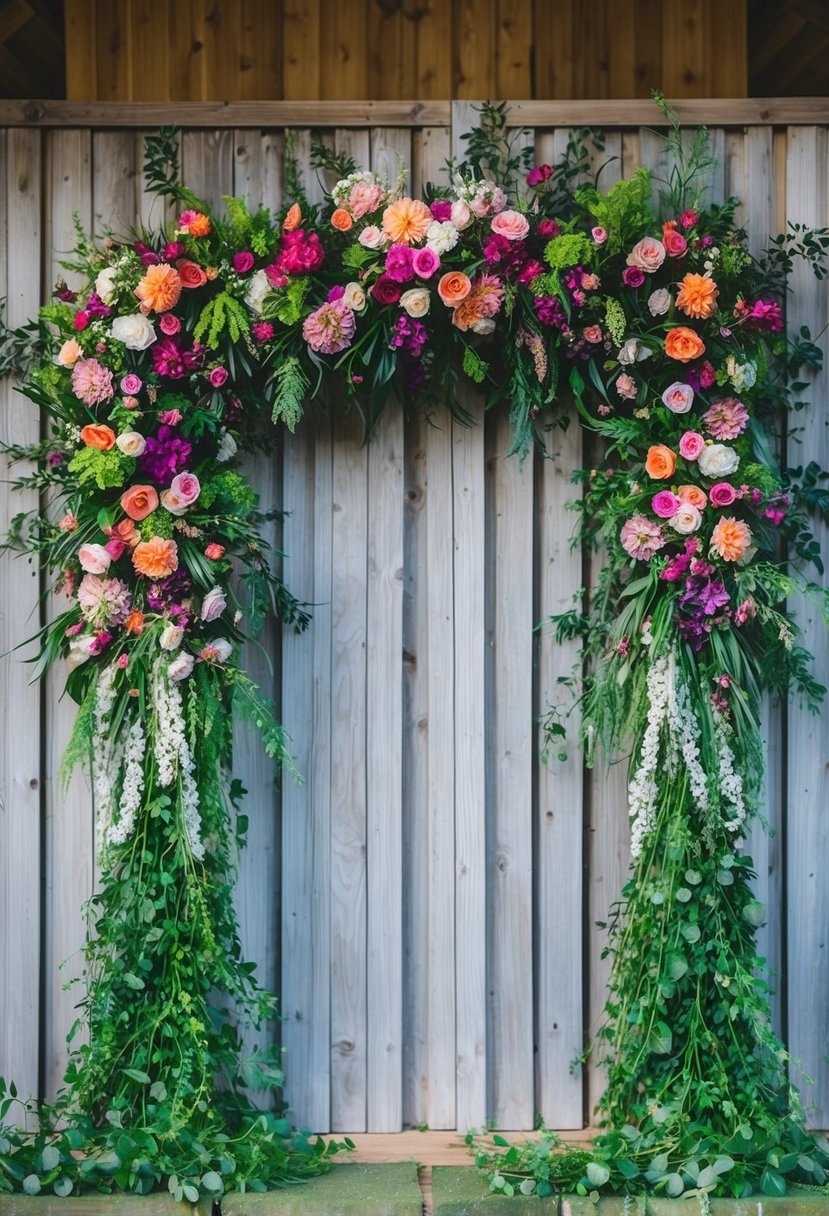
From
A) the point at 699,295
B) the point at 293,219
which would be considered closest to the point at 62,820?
the point at 293,219

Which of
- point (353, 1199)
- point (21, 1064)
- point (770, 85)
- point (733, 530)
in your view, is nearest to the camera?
point (353, 1199)

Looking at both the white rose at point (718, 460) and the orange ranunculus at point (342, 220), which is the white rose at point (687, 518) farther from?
the orange ranunculus at point (342, 220)

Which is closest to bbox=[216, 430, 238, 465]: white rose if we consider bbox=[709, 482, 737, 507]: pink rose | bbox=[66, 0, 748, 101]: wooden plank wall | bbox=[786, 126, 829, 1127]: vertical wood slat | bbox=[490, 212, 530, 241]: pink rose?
bbox=[490, 212, 530, 241]: pink rose

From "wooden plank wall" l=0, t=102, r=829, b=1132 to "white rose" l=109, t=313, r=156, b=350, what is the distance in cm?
43

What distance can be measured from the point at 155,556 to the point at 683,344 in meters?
1.50

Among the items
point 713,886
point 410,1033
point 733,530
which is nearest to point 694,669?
point 733,530

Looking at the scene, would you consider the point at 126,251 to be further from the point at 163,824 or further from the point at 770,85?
the point at 770,85

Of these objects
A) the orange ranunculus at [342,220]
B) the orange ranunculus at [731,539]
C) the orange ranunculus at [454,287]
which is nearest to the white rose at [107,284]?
the orange ranunculus at [342,220]

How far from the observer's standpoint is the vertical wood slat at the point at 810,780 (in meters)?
3.09

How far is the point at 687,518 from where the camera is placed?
2.83 metres

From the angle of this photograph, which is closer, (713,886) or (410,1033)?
(713,886)

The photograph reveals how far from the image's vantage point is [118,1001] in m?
2.78

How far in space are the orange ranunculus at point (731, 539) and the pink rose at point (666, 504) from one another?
123mm

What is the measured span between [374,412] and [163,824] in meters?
1.25
